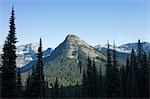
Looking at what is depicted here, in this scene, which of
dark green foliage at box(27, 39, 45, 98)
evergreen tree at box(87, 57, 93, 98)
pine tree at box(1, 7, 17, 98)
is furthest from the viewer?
evergreen tree at box(87, 57, 93, 98)

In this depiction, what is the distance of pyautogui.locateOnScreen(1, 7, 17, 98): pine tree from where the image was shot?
1531 inches

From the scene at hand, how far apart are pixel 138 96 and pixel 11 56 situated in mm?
31260

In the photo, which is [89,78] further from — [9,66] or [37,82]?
[9,66]

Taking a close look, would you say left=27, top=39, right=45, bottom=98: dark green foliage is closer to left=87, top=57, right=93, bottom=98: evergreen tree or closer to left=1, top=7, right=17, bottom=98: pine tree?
left=1, top=7, right=17, bottom=98: pine tree

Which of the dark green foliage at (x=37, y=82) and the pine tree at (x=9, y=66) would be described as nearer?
the pine tree at (x=9, y=66)

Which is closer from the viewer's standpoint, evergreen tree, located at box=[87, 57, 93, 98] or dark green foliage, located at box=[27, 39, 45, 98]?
dark green foliage, located at box=[27, 39, 45, 98]

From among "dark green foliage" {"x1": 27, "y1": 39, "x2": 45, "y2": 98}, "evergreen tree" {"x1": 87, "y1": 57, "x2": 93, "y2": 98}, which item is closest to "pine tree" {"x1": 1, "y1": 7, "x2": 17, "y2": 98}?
"dark green foliage" {"x1": 27, "y1": 39, "x2": 45, "y2": 98}

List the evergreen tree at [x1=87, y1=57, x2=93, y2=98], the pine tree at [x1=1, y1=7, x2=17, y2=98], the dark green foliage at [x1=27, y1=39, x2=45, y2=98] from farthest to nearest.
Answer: the evergreen tree at [x1=87, y1=57, x2=93, y2=98], the dark green foliage at [x1=27, y1=39, x2=45, y2=98], the pine tree at [x1=1, y1=7, x2=17, y2=98]

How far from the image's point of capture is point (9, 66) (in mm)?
40406

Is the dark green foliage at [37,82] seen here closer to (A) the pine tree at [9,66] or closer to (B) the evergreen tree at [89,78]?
(A) the pine tree at [9,66]

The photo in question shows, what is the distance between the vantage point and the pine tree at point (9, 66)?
38875 millimetres

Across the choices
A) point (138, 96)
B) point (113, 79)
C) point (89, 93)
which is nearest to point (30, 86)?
point (113, 79)

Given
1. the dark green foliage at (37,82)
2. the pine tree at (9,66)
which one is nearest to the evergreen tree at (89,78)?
the dark green foliage at (37,82)

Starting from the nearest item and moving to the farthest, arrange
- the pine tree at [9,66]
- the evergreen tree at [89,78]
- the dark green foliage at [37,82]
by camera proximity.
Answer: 1. the pine tree at [9,66]
2. the dark green foliage at [37,82]
3. the evergreen tree at [89,78]
